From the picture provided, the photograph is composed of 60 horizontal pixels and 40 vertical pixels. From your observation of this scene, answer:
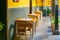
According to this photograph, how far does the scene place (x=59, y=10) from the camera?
8.71 metres

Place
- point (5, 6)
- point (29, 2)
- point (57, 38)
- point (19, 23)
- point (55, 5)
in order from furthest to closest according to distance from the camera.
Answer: point (29, 2), point (55, 5), point (57, 38), point (19, 23), point (5, 6)

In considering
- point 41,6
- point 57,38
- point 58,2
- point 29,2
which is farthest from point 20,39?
point 41,6

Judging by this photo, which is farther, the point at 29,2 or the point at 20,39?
the point at 29,2

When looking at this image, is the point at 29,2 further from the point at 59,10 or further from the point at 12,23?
the point at 12,23

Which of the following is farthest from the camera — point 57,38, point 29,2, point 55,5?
point 29,2

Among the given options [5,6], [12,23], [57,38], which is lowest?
[57,38]

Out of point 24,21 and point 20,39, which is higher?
point 24,21

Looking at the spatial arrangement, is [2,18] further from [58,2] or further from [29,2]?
[29,2]

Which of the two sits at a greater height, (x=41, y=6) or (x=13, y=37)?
(x=41, y=6)

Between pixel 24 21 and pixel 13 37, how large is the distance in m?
0.80

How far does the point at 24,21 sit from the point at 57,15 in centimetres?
220

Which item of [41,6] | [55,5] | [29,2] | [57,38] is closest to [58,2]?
[55,5]

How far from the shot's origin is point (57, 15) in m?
8.56

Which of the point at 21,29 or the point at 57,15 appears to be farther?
the point at 57,15
